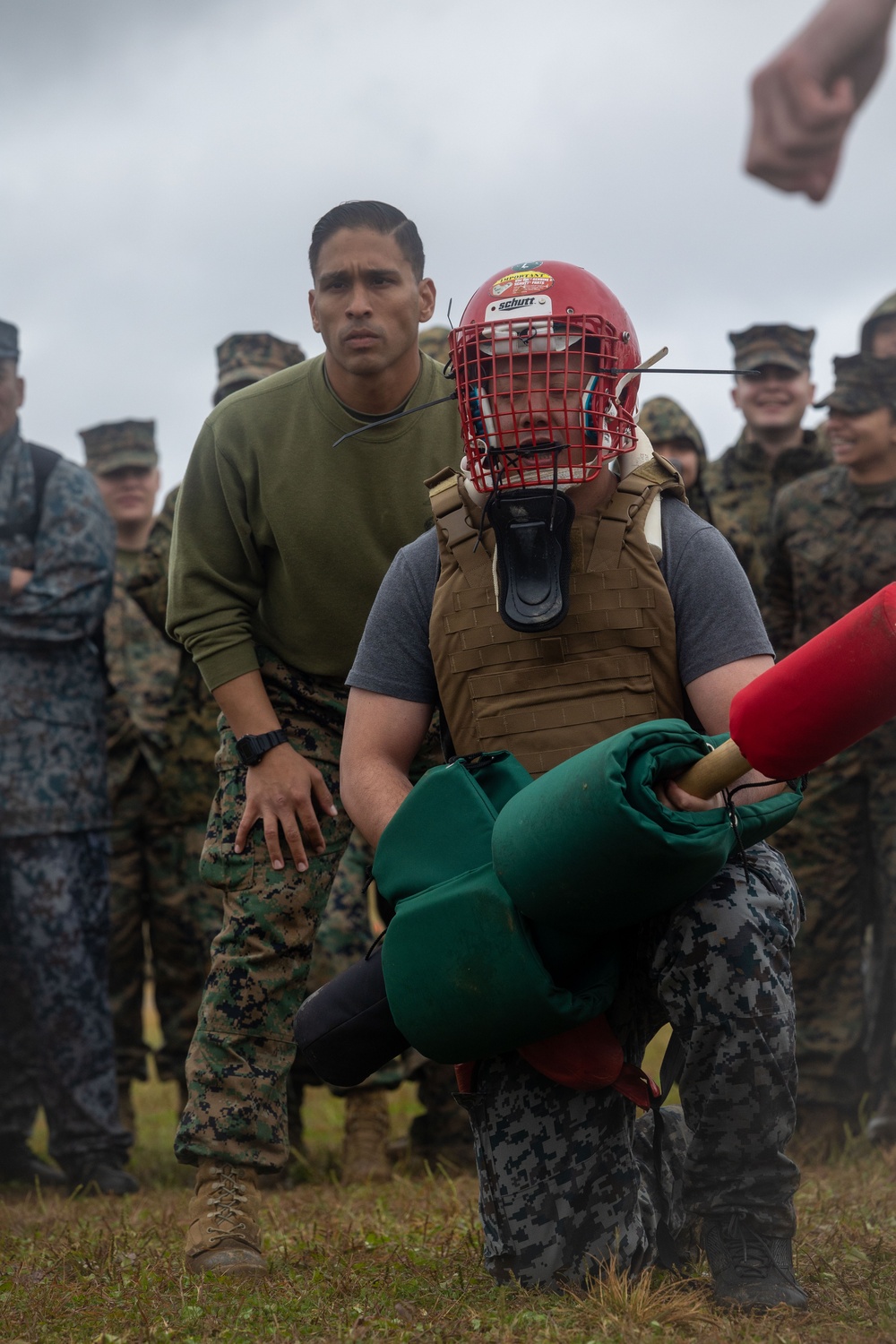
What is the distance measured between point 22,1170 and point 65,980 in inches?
28.1

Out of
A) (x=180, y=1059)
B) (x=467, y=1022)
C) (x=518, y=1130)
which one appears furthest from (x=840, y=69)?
(x=180, y=1059)

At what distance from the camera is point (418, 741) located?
140 inches

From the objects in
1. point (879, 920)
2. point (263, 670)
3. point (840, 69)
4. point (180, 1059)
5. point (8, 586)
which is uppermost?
point (840, 69)

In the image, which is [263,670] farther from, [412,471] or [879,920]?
[879,920]

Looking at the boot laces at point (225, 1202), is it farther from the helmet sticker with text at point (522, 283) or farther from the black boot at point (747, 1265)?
the helmet sticker with text at point (522, 283)

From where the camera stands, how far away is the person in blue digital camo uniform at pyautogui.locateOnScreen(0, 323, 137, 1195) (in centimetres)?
554

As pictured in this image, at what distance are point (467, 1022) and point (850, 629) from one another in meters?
1.03

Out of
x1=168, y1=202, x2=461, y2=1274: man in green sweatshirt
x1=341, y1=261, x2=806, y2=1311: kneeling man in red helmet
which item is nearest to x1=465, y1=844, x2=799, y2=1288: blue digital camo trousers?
x1=341, y1=261, x2=806, y2=1311: kneeling man in red helmet

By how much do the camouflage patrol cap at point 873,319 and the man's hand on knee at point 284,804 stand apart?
368 cm

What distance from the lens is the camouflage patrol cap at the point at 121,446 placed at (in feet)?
25.8

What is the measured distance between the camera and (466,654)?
3361 mm

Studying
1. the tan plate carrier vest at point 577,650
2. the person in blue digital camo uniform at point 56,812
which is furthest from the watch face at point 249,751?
the person in blue digital camo uniform at point 56,812

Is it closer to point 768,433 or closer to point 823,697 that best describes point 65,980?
point 823,697

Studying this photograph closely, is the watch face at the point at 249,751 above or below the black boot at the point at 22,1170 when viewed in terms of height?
above
